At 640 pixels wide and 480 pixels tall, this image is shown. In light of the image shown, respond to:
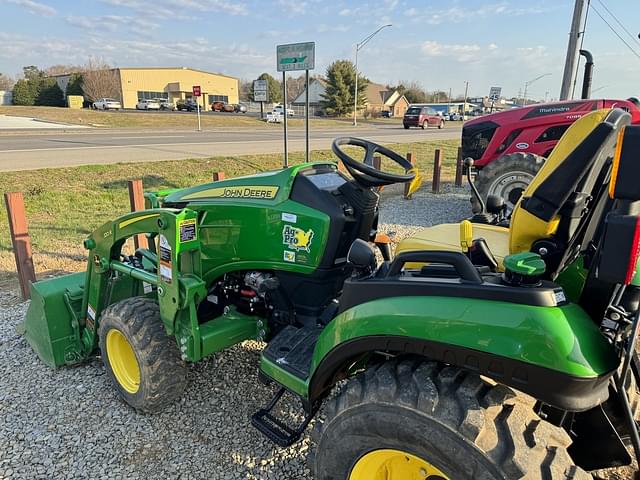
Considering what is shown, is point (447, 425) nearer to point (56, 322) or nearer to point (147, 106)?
point (56, 322)

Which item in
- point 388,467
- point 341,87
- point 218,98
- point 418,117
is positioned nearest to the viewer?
point 388,467

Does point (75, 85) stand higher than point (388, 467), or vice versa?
point (75, 85)

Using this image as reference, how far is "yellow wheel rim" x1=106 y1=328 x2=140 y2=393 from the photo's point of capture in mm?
3032

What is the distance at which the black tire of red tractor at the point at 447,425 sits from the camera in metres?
1.42

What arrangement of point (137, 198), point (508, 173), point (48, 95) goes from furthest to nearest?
1. point (48, 95)
2. point (508, 173)
3. point (137, 198)

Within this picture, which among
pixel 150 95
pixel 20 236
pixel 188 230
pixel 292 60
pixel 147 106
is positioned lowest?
pixel 20 236

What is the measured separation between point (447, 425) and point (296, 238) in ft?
4.35

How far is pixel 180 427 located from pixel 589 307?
90.0 inches

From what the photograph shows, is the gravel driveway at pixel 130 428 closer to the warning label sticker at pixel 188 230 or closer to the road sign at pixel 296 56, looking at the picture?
the warning label sticker at pixel 188 230

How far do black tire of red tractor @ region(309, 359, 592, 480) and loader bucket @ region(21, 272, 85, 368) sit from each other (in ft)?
8.06

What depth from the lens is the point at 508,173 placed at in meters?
6.73

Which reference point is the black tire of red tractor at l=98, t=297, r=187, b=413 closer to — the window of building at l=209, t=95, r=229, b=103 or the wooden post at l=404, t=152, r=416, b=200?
the wooden post at l=404, t=152, r=416, b=200

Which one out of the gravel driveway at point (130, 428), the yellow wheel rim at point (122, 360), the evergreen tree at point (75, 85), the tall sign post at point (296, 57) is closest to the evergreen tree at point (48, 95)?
the evergreen tree at point (75, 85)

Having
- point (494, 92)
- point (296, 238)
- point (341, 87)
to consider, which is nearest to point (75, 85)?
point (341, 87)
